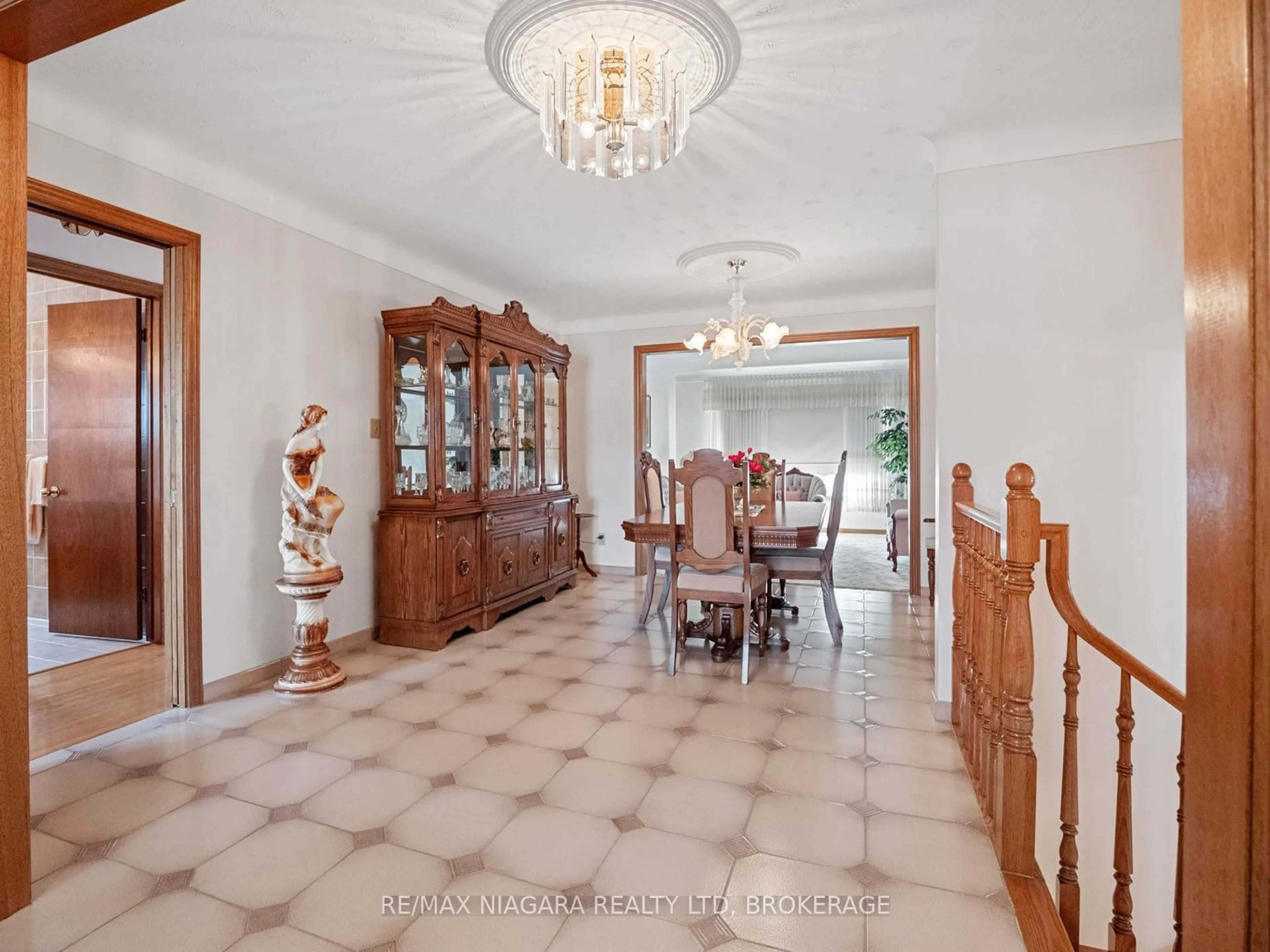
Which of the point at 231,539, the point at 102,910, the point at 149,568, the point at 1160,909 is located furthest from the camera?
the point at 149,568

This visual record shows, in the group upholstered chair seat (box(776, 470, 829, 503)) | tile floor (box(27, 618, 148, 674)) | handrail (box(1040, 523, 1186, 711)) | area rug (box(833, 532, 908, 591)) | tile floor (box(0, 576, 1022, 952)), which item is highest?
upholstered chair seat (box(776, 470, 829, 503))

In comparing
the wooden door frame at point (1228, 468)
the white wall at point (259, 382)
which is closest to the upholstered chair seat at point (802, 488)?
the white wall at point (259, 382)

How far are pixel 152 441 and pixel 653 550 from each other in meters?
3.22

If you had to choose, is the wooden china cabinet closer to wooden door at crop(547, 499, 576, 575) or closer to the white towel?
wooden door at crop(547, 499, 576, 575)

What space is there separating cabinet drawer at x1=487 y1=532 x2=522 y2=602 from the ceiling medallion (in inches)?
107

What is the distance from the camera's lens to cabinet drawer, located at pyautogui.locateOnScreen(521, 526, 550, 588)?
179 inches

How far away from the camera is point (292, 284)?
3.34 meters

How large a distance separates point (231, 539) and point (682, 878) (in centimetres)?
263

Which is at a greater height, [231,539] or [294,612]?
[231,539]

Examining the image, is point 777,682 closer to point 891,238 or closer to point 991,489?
point 991,489

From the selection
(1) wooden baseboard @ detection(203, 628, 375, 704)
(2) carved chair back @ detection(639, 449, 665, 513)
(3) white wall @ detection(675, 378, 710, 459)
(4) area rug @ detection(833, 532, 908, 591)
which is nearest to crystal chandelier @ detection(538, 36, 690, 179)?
(2) carved chair back @ detection(639, 449, 665, 513)

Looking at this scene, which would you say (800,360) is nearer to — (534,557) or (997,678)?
(534,557)

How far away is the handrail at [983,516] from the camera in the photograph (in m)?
1.83

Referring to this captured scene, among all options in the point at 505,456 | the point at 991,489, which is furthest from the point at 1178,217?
the point at 505,456
